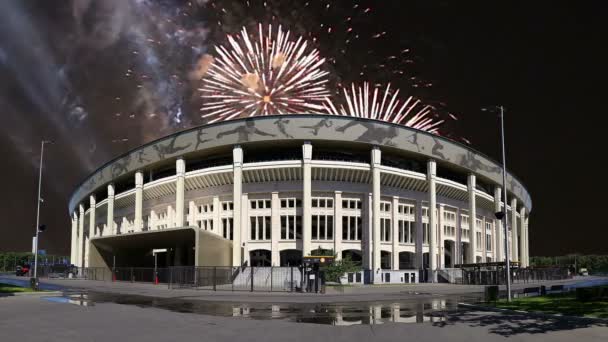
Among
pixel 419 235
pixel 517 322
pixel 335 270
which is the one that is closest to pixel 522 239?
pixel 419 235

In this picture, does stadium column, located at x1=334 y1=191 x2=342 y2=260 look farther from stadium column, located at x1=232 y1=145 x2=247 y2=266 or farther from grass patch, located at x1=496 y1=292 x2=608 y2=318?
grass patch, located at x1=496 y1=292 x2=608 y2=318

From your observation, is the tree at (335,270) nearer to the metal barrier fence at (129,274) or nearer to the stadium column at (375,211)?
the stadium column at (375,211)

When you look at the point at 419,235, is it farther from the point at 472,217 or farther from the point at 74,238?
the point at 74,238

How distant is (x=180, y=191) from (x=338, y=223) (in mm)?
22175

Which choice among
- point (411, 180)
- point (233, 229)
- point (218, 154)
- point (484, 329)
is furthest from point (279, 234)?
point (484, 329)

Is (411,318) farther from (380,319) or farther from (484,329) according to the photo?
(484,329)

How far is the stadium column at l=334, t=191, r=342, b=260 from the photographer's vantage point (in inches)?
2670

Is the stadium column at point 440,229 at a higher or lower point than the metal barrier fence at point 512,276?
higher

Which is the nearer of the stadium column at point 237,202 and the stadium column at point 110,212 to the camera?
the stadium column at point 237,202

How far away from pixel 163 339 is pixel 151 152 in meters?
65.3

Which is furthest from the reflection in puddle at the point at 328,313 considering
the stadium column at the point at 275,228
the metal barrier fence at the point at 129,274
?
the stadium column at the point at 275,228

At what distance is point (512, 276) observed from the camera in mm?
73125

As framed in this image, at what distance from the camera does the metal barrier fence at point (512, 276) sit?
62000mm

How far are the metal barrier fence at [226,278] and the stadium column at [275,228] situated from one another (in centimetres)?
941
